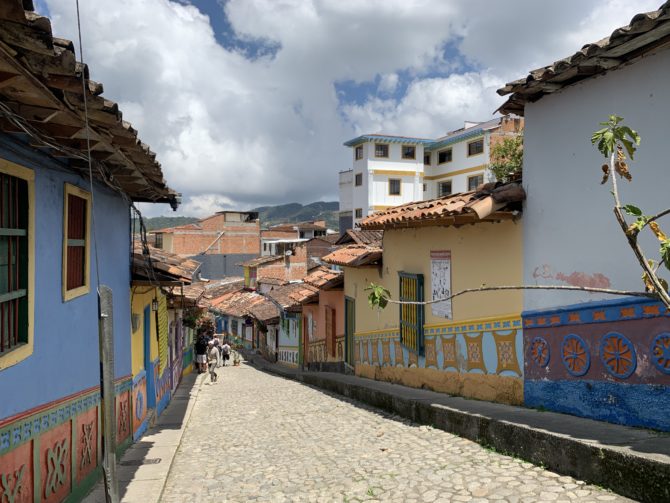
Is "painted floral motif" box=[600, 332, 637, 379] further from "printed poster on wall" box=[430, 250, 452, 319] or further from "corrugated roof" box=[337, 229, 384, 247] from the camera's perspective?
"corrugated roof" box=[337, 229, 384, 247]

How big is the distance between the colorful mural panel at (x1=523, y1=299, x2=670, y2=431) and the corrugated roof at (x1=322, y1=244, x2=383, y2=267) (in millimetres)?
5533

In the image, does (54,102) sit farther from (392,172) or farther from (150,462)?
(392,172)

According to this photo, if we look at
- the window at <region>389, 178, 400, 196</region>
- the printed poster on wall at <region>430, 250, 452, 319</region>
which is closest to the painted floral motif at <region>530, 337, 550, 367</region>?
the printed poster on wall at <region>430, 250, 452, 319</region>

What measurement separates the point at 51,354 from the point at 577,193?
223 inches

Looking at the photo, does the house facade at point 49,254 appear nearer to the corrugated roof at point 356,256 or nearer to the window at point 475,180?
the corrugated roof at point 356,256

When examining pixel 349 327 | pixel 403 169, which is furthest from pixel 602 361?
pixel 403 169

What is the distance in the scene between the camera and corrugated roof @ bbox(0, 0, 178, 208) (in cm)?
288

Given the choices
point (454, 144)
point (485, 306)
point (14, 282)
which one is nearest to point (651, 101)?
point (485, 306)

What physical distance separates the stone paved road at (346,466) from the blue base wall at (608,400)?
107cm

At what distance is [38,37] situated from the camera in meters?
2.90

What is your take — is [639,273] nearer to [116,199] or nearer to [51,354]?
[51,354]

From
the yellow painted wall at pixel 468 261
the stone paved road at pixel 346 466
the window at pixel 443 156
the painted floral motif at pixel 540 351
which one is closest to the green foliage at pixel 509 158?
the yellow painted wall at pixel 468 261

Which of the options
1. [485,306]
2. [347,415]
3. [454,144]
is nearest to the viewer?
[485,306]

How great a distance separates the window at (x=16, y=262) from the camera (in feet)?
14.0
